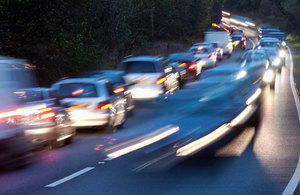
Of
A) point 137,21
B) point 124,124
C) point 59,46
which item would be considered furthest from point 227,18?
point 124,124

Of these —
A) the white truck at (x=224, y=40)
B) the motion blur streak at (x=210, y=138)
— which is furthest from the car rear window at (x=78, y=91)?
the white truck at (x=224, y=40)

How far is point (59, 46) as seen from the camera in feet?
80.8

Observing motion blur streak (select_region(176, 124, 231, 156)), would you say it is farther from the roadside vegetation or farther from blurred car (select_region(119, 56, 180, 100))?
the roadside vegetation

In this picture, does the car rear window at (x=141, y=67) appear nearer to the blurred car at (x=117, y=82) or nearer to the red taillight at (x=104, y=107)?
the blurred car at (x=117, y=82)

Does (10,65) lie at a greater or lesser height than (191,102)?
greater

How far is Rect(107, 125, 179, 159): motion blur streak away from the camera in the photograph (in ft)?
38.3

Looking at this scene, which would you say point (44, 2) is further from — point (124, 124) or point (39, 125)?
point (39, 125)

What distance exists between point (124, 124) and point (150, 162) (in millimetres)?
5762

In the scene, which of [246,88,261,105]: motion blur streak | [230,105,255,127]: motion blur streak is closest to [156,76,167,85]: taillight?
[246,88,261,105]: motion blur streak

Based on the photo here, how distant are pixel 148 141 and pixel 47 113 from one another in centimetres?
238

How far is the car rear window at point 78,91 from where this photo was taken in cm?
1459

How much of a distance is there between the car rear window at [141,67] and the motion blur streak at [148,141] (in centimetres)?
785

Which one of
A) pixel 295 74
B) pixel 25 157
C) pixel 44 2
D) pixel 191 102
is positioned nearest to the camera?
pixel 25 157

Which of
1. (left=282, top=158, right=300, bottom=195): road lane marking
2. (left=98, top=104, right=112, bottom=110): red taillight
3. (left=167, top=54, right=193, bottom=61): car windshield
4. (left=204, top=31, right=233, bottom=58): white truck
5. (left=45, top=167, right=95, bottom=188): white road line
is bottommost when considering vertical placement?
(left=204, top=31, right=233, bottom=58): white truck
